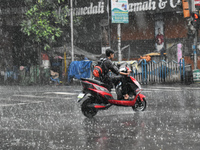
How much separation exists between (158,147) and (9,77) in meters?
26.6

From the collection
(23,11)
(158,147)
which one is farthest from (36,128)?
(23,11)

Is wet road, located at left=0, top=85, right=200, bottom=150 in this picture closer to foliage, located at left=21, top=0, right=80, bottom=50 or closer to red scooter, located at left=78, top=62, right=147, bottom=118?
red scooter, located at left=78, top=62, right=147, bottom=118

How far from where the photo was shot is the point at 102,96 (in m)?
9.23

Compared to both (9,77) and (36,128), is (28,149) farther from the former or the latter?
(9,77)

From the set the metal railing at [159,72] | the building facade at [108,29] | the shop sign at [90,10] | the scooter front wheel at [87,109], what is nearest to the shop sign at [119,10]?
the metal railing at [159,72]

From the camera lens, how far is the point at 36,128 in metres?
7.75

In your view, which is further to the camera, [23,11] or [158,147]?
[23,11]

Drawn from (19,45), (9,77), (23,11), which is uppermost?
(23,11)

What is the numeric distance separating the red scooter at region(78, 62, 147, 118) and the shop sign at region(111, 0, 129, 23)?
14.4m

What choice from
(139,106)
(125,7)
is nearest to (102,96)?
(139,106)

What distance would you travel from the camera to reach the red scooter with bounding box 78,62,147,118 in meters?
9.16

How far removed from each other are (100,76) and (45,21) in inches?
771

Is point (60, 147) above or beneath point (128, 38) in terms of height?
beneath

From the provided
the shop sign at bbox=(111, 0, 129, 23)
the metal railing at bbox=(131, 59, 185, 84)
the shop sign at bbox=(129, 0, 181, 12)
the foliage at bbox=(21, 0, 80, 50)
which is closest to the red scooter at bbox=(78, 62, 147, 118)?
the metal railing at bbox=(131, 59, 185, 84)
